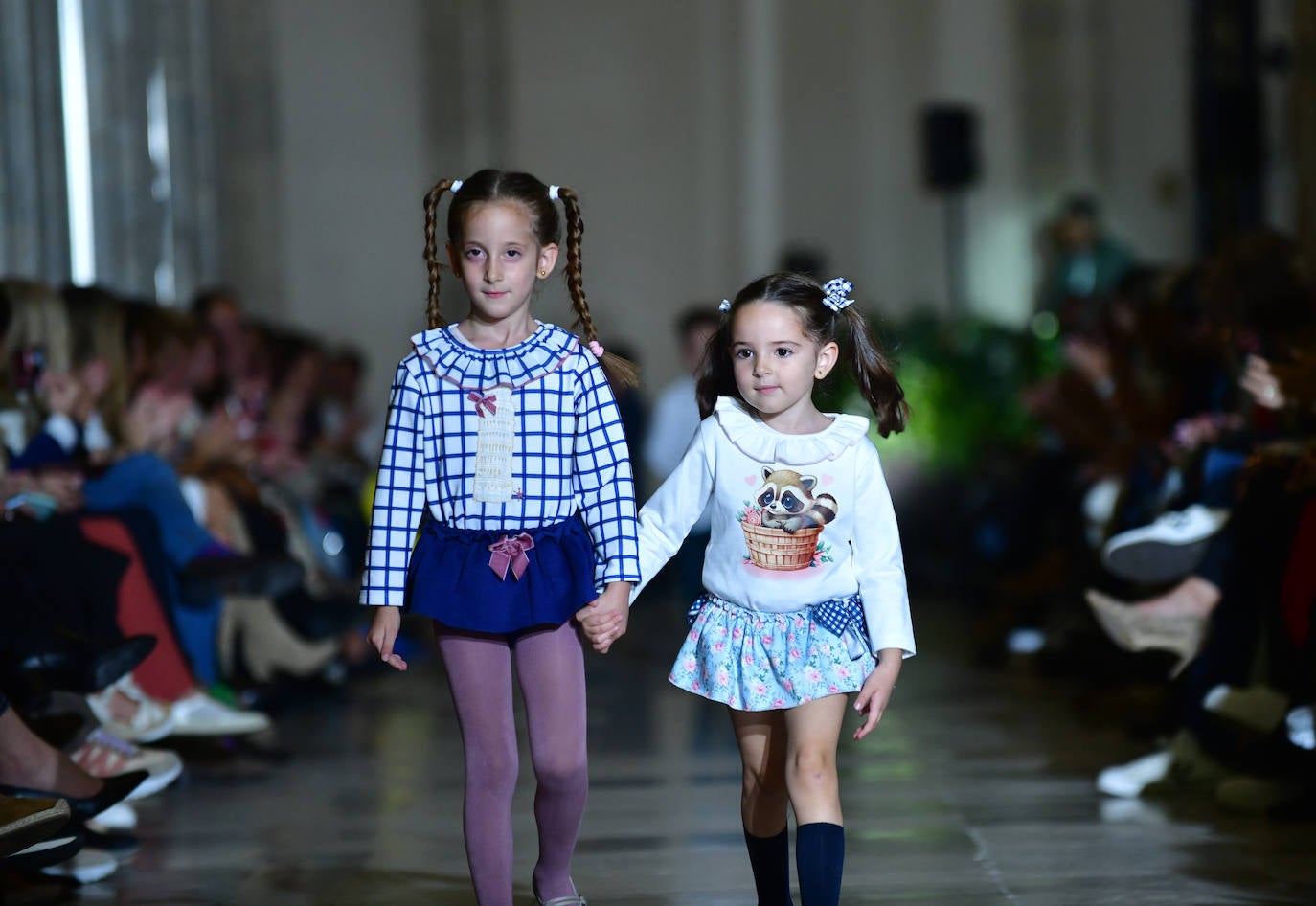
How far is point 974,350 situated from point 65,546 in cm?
673

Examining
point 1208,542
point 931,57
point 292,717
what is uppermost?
point 931,57

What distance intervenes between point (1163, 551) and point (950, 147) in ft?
26.4

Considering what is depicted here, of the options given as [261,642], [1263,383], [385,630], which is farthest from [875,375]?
[261,642]

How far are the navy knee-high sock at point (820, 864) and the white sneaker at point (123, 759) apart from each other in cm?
181

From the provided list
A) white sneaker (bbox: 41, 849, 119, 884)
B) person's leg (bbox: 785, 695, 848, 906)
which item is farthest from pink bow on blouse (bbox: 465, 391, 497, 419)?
white sneaker (bbox: 41, 849, 119, 884)

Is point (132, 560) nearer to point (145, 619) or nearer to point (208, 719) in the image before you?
point (145, 619)

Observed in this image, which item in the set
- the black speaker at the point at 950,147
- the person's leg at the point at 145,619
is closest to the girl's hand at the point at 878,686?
the person's leg at the point at 145,619

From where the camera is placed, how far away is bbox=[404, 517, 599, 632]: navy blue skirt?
3088 millimetres

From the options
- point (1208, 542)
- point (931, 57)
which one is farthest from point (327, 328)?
point (1208, 542)

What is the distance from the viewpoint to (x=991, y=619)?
24.7 feet

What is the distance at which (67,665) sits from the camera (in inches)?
154

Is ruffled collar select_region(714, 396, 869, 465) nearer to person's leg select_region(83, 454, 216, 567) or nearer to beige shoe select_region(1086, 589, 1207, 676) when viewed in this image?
beige shoe select_region(1086, 589, 1207, 676)

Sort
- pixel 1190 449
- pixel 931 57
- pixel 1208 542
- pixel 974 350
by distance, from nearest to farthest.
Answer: pixel 1208 542 → pixel 1190 449 → pixel 974 350 → pixel 931 57

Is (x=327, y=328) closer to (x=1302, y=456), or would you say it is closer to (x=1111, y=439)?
(x=1111, y=439)
